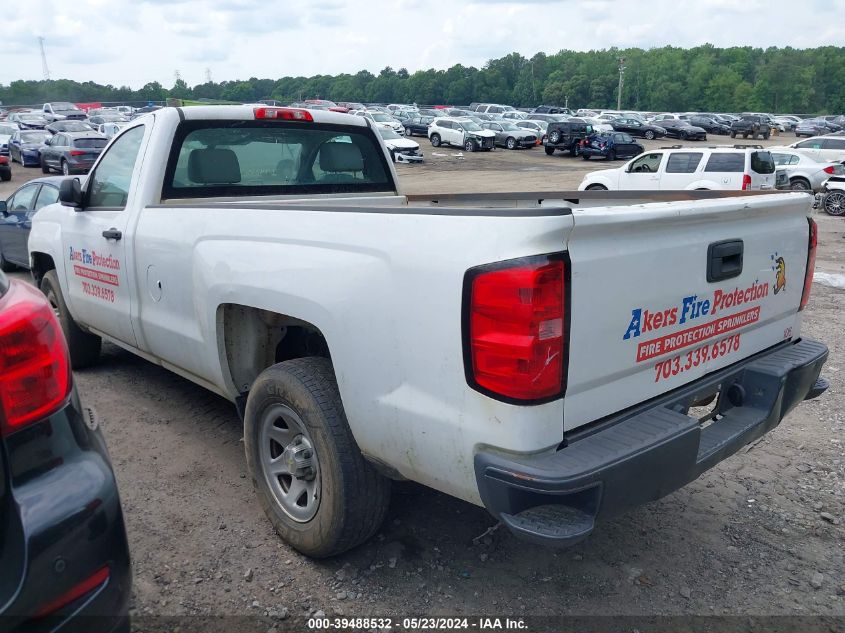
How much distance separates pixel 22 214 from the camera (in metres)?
9.38

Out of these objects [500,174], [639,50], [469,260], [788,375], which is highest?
[639,50]

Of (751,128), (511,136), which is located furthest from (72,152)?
(751,128)

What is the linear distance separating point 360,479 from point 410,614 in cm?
56

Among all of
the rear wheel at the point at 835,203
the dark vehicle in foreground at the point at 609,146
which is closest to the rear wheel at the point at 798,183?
the rear wheel at the point at 835,203

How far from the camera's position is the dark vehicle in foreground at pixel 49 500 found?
1.70 metres

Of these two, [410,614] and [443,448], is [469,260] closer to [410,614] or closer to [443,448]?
[443,448]

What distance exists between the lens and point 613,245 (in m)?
2.36

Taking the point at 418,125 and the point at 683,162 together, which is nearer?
the point at 683,162

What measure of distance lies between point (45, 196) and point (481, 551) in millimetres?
8324

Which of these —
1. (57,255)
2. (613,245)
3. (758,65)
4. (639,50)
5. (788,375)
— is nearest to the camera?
(613,245)

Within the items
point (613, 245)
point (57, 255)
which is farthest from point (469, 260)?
point (57, 255)

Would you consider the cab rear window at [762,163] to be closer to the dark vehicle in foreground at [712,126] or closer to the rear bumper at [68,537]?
the rear bumper at [68,537]

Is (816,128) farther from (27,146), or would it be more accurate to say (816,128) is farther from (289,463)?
(289,463)

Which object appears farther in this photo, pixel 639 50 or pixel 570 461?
pixel 639 50
